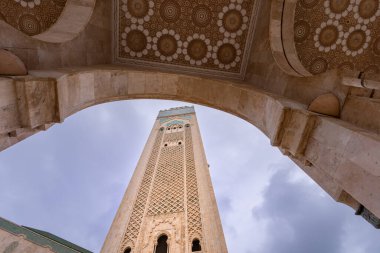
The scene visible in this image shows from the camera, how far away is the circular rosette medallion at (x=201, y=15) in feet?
11.6

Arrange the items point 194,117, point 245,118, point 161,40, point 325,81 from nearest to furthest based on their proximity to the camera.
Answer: point 325,81, point 245,118, point 161,40, point 194,117

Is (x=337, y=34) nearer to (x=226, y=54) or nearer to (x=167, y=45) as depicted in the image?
(x=226, y=54)

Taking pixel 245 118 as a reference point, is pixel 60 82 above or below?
above

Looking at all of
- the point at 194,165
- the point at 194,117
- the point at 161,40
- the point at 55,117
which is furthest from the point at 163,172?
the point at 55,117

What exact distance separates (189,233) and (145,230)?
1.59 meters

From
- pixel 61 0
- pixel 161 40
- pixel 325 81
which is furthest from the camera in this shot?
pixel 161 40

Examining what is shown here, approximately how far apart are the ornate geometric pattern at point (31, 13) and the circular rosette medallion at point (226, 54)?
2119 millimetres

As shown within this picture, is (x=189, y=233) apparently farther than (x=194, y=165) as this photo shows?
No

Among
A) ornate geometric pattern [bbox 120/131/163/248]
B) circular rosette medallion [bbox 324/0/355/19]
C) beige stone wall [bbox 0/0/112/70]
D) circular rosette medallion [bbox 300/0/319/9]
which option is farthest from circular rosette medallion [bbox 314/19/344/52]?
ornate geometric pattern [bbox 120/131/163/248]

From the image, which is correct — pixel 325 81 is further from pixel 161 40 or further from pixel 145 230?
pixel 145 230

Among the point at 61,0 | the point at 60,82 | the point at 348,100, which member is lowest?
the point at 60,82

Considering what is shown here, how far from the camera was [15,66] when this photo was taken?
2.04 m

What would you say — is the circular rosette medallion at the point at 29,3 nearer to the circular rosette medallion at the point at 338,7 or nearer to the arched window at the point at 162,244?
the circular rosette medallion at the point at 338,7

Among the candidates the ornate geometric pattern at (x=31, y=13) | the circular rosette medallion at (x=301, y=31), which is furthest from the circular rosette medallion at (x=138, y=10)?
the circular rosette medallion at (x=301, y=31)
